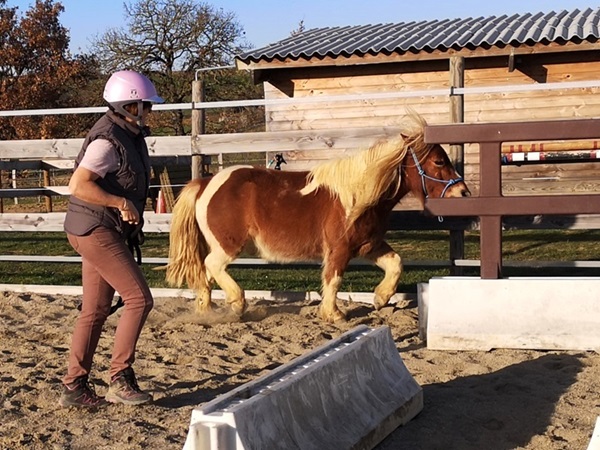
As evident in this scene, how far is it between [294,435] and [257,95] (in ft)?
92.5

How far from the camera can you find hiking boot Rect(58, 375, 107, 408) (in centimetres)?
457

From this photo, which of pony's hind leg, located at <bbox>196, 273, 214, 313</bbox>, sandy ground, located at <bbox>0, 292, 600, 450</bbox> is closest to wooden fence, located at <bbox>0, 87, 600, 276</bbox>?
sandy ground, located at <bbox>0, 292, 600, 450</bbox>

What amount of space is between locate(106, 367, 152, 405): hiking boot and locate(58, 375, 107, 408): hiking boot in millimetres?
81

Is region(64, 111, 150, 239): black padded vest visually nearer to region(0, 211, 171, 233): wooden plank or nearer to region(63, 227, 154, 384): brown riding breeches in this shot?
region(63, 227, 154, 384): brown riding breeches

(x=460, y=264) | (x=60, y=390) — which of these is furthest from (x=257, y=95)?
(x=60, y=390)

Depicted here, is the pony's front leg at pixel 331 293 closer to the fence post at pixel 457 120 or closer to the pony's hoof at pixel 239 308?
the pony's hoof at pixel 239 308

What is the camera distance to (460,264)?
7895mm

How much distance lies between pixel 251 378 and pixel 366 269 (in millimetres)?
5575

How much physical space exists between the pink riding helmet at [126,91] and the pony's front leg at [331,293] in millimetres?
2855

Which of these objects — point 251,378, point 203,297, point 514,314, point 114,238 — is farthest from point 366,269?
point 114,238

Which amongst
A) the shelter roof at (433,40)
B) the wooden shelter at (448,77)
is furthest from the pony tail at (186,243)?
the shelter roof at (433,40)

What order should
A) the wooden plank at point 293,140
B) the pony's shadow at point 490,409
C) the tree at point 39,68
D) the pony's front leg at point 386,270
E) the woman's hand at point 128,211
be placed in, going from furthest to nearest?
the tree at point 39,68
the wooden plank at point 293,140
the pony's front leg at point 386,270
the woman's hand at point 128,211
the pony's shadow at point 490,409

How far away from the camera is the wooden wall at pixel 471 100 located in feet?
46.4

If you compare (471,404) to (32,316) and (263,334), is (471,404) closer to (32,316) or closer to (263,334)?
(263,334)
